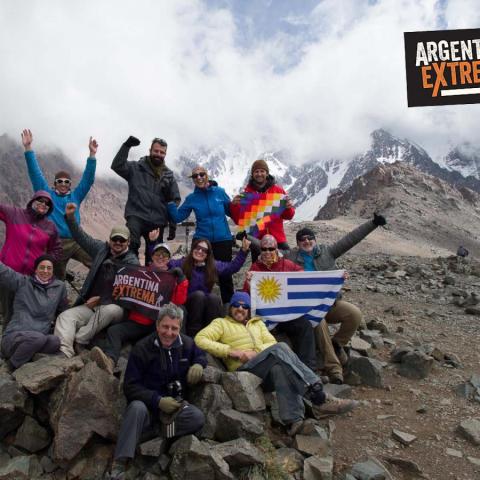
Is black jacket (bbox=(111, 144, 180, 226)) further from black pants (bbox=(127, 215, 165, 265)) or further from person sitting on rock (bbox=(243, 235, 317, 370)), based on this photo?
person sitting on rock (bbox=(243, 235, 317, 370))

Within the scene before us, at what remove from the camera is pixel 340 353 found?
9.48 m

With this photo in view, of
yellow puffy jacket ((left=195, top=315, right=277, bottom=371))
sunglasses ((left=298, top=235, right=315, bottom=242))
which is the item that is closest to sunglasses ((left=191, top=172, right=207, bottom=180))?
sunglasses ((left=298, top=235, right=315, bottom=242))

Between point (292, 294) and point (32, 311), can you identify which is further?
point (292, 294)

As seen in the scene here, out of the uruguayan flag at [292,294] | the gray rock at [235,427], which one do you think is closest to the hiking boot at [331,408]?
the gray rock at [235,427]

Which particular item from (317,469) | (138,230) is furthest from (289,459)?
(138,230)

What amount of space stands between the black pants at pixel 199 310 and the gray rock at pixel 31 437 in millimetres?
2792

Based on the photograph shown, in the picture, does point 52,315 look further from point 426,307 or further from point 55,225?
point 426,307

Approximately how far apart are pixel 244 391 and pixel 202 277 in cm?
263

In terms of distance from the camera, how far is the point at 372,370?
9133mm

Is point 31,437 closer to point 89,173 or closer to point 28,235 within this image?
point 28,235

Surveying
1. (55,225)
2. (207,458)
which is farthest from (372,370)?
(55,225)

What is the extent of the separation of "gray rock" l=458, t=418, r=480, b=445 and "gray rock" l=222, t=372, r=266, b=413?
3654 mm

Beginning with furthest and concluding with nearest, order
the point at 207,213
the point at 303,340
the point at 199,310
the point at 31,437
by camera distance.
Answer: the point at 207,213
the point at 303,340
the point at 199,310
the point at 31,437

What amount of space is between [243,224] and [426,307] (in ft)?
31.2
